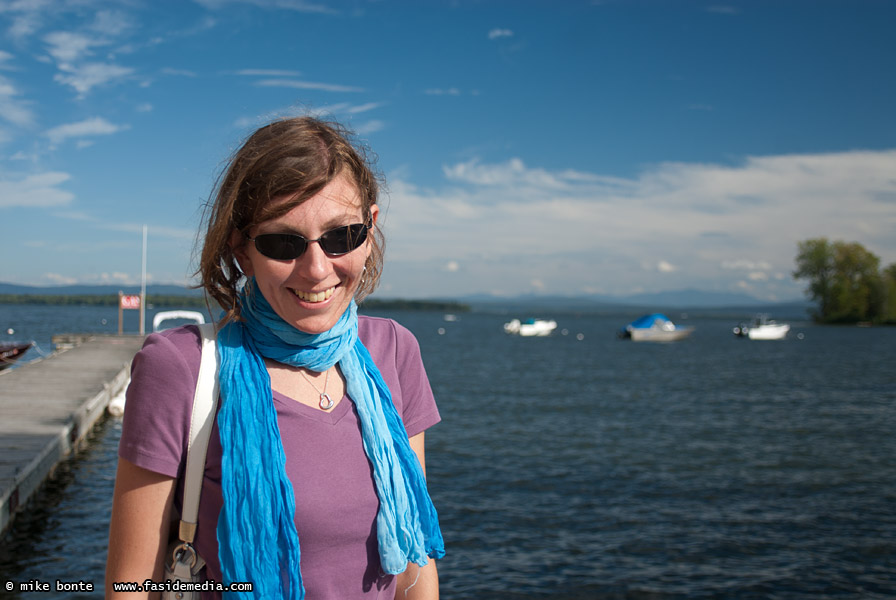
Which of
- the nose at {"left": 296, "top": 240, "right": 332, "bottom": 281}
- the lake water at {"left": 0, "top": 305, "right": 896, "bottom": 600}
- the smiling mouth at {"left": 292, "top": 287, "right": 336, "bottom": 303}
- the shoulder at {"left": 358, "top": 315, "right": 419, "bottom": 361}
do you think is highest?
the nose at {"left": 296, "top": 240, "right": 332, "bottom": 281}

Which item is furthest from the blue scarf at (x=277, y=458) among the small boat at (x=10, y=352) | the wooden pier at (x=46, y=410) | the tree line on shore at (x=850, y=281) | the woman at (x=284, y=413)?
the tree line on shore at (x=850, y=281)

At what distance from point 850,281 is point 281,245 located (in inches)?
5608

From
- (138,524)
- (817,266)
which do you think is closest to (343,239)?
(138,524)

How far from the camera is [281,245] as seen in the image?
1.74 m

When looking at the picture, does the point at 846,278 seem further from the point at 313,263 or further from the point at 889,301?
the point at 313,263

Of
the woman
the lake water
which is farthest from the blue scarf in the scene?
the lake water

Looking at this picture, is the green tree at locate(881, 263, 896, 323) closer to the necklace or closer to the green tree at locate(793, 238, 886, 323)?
the green tree at locate(793, 238, 886, 323)

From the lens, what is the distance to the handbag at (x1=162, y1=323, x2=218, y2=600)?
162 cm

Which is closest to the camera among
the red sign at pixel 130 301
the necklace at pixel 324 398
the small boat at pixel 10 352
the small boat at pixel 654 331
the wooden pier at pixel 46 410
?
the necklace at pixel 324 398

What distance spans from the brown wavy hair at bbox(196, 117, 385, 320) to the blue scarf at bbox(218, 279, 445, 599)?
102 mm

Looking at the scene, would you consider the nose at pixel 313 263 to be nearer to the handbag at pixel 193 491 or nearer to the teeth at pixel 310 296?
the teeth at pixel 310 296

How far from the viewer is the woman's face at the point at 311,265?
173 centimetres

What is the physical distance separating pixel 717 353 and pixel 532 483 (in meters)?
53.2

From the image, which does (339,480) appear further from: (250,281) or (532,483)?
(532,483)
